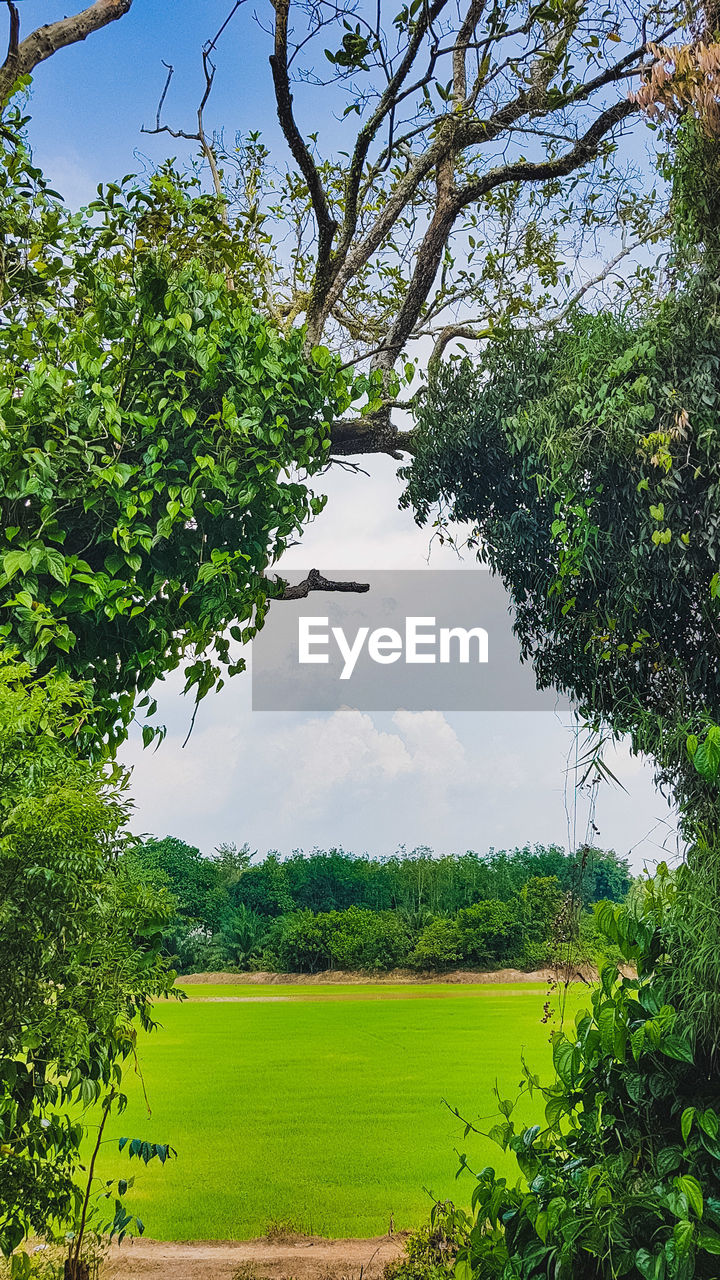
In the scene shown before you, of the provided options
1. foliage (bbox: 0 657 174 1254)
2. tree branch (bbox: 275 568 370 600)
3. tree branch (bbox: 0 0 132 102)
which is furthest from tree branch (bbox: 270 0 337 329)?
foliage (bbox: 0 657 174 1254)

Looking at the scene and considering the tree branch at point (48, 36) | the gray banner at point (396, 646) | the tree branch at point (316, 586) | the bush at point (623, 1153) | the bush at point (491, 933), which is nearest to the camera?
the bush at point (623, 1153)

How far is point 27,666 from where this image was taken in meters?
2.20

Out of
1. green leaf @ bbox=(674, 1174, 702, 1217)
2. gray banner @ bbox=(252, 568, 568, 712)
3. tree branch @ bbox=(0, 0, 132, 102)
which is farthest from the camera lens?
gray banner @ bbox=(252, 568, 568, 712)

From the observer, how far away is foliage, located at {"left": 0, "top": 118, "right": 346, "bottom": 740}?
263 cm

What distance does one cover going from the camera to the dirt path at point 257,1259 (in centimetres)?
321

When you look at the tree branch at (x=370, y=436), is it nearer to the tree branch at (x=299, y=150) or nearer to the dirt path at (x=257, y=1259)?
the tree branch at (x=299, y=150)

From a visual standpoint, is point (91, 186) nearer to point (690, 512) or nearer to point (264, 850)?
point (690, 512)

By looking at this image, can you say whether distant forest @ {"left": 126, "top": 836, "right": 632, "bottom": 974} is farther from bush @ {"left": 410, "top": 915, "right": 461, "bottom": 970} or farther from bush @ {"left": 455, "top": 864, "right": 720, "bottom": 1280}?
bush @ {"left": 455, "top": 864, "right": 720, "bottom": 1280}

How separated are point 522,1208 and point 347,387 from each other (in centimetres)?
252

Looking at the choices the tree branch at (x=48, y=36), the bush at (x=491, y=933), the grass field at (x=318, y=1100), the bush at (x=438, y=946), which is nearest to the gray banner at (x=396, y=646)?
the bush at (x=491, y=933)

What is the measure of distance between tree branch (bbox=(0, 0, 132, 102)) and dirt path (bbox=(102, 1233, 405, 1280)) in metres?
4.34

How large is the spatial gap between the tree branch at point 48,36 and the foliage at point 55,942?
2.56m

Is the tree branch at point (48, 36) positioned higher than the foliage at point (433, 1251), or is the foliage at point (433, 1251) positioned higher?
the tree branch at point (48, 36)

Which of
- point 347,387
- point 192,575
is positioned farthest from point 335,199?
point 192,575
